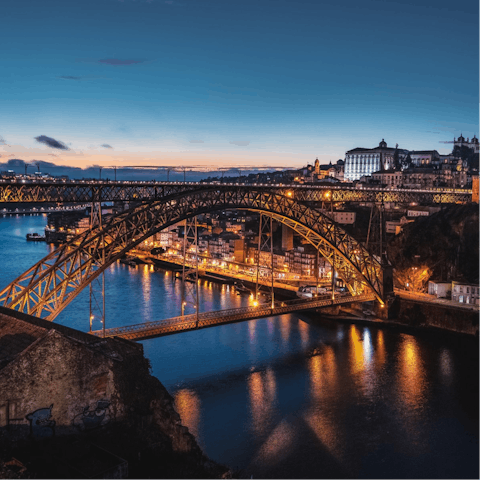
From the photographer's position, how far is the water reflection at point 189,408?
12.3 m

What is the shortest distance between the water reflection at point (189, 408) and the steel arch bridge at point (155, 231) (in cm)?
378

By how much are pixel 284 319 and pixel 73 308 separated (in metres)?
9.15

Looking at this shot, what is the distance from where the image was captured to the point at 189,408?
13133mm

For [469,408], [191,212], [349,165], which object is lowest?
[469,408]

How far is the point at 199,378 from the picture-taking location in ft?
50.2

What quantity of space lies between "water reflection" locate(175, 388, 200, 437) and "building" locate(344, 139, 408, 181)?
211 ft

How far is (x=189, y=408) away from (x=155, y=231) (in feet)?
16.9

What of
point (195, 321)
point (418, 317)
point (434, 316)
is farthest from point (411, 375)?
point (195, 321)

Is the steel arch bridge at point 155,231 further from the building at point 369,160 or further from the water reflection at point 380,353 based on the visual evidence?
the building at point 369,160

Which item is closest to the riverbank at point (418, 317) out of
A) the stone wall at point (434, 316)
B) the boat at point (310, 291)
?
the stone wall at point (434, 316)

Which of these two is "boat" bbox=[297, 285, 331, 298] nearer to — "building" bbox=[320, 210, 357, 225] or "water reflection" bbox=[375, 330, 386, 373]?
"water reflection" bbox=[375, 330, 386, 373]

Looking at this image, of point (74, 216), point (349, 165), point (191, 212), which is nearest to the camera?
point (191, 212)

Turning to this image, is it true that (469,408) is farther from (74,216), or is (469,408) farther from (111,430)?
(74,216)

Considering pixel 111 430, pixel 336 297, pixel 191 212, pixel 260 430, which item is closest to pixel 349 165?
pixel 336 297
